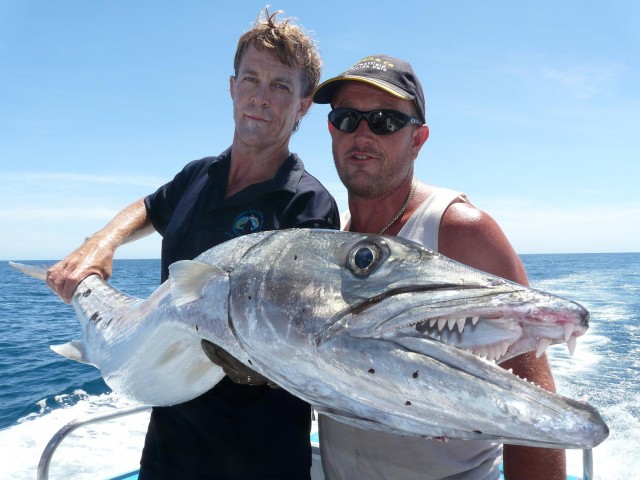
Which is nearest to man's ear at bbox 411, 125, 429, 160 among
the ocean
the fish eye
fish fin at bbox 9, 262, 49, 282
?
the fish eye

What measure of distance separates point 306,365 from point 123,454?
19.3 feet

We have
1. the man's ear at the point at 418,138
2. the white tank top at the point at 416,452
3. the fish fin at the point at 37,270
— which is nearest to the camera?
the white tank top at the point at 416,452

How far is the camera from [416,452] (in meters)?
2.45

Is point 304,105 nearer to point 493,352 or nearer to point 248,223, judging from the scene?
point 248,223

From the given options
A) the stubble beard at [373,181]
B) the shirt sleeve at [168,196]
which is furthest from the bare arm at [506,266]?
the shirt sleeve at [168,196]

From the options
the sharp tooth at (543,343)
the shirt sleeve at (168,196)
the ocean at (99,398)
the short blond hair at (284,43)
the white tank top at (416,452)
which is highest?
the short blond hair at (284,43)

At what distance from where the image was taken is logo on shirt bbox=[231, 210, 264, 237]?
261cm

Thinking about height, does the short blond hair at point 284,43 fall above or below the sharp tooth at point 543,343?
above

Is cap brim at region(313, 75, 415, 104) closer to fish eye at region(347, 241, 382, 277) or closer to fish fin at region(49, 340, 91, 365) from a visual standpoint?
fish eye at region(347, 241, 382, 277)

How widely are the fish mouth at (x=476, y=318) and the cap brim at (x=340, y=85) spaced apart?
1.59m

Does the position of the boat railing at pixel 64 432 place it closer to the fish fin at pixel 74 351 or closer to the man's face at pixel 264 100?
the fish fin at pixel 74 351

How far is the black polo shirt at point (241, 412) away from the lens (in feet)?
8.03

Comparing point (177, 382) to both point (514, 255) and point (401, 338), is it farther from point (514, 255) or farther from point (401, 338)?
point (514, 255)

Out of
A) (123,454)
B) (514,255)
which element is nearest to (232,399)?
(514,255)
